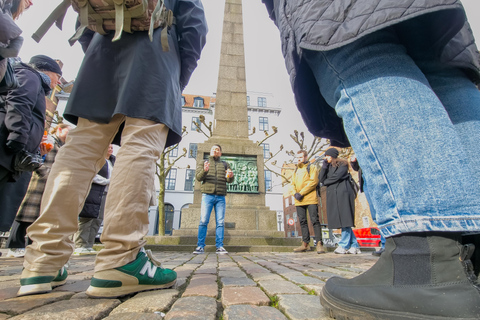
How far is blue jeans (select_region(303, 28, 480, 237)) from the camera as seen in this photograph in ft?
2.53

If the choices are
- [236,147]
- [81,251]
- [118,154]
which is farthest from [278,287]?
[236,147]

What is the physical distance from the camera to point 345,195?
A: 505 cm

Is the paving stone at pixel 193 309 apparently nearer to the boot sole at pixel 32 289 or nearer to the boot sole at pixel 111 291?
the boot sole at pixel 111 291

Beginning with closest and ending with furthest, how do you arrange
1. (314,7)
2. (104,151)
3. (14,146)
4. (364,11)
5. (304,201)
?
(364,11) < (314,7) < (104,151) < (14,146) < (304,201)

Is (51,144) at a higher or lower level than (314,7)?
higher

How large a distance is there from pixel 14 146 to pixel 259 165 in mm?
5733

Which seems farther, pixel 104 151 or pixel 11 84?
pixel 11 84

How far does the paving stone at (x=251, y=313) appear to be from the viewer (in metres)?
0.93

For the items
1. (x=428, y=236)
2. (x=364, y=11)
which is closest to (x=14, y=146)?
(x=364, y=11)

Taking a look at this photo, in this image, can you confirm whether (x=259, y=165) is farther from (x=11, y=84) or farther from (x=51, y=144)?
(x=11, y=84)

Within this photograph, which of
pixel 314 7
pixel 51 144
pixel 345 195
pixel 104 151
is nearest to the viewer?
pixel 314 7

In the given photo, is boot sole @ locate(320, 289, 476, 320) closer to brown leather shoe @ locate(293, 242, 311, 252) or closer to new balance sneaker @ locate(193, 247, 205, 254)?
new balance sneaker @ locate(193, 247, 205, 254)

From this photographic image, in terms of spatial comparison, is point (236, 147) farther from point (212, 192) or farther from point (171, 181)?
point (171, 181)

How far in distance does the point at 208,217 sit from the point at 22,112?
3.41 metres
